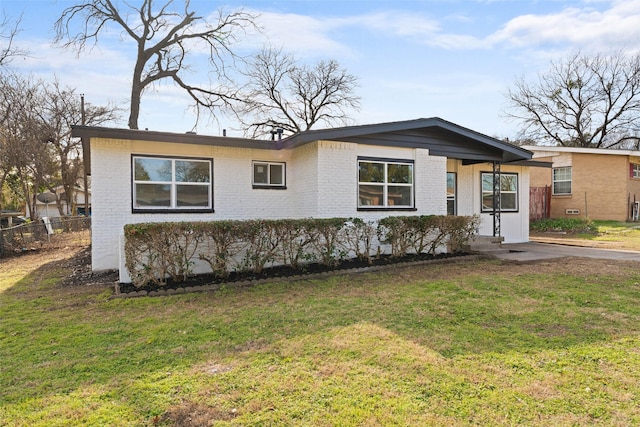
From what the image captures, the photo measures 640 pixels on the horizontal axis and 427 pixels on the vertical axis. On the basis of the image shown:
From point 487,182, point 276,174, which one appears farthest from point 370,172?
point 487,182

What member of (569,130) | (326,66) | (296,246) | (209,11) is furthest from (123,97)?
(569,130)

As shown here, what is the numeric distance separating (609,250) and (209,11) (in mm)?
21853

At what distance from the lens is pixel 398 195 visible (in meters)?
10.3

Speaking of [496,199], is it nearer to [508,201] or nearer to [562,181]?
[508,201]

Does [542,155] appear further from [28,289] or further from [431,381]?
[28,289]

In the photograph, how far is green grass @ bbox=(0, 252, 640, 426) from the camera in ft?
9.27

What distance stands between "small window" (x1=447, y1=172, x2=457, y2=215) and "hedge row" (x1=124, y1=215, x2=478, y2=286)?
2744 mm


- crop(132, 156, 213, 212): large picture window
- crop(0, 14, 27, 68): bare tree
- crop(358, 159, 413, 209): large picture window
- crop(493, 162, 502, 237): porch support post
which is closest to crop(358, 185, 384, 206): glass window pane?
crop(358, 159, 413, 209): large picture window

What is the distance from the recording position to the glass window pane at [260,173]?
10203 millimetres

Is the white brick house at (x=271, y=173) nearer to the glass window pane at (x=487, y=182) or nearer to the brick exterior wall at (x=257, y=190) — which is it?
the brick exterior wall at (x=257, y=190)

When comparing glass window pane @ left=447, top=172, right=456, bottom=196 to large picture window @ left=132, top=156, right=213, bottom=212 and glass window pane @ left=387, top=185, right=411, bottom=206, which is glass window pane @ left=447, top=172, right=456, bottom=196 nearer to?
glass window pane @ left=387, top=185, right=411, bottom=206

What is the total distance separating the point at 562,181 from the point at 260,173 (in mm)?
17041

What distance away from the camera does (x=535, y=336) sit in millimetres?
4270

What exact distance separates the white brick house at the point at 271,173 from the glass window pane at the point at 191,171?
0.02m
